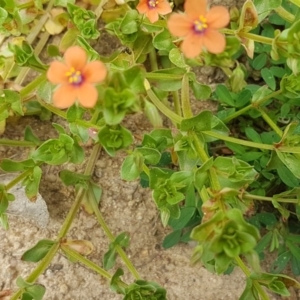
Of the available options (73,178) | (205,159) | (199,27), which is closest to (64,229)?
(73,178)

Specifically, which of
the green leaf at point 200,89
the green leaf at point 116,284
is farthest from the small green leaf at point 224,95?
the green leaf at point 116,284

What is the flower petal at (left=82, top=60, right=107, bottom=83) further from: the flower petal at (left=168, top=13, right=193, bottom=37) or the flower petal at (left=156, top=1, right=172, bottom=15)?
the flower petal at (left=156, top=1, right=172, bottom=15)

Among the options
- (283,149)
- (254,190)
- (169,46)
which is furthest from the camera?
(254,190)

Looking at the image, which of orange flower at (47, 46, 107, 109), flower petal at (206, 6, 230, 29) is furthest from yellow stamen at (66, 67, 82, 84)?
flower petal at (206, 6, 230, 29)

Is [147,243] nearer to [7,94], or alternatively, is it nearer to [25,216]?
[25,216]

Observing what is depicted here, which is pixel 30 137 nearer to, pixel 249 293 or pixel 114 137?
pixel 114 137

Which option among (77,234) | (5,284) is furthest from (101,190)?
(5,284)
